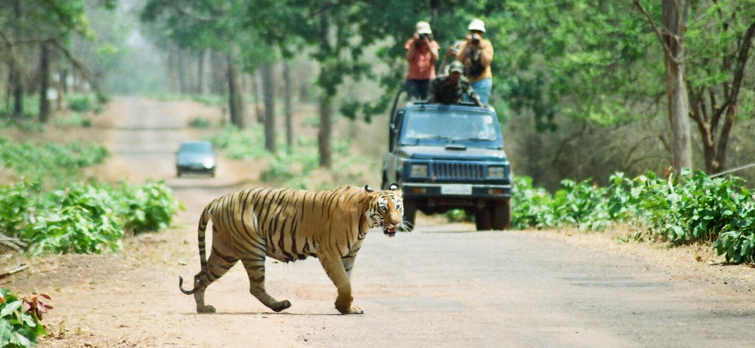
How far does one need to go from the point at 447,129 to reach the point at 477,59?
1541 mm

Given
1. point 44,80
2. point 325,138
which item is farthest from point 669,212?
point 44,80

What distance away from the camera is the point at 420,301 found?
10.4 m

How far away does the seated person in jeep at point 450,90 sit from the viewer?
18.6 meters

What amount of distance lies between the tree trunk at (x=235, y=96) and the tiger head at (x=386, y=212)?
166ft

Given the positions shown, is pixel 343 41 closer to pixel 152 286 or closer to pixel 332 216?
pixel 152 286

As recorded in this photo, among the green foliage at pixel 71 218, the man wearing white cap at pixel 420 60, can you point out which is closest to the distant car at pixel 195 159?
the man wearing white cap at pixel 420 60

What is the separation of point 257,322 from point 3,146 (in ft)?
123

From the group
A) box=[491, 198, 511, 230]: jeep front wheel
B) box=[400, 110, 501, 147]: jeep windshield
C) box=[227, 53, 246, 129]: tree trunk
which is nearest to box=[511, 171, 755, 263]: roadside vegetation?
box=[491, 198, 511, 230]: jeep front wheel

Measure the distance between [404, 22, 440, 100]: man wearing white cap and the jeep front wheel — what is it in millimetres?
2795

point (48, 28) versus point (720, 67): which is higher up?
point (48, 28)

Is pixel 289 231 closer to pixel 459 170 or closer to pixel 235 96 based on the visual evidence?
pixel 459 170

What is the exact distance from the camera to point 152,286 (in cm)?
1205

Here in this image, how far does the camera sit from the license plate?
17.7 m

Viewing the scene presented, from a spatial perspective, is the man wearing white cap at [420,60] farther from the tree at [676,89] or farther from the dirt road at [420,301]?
the dirt road at [420,301]
